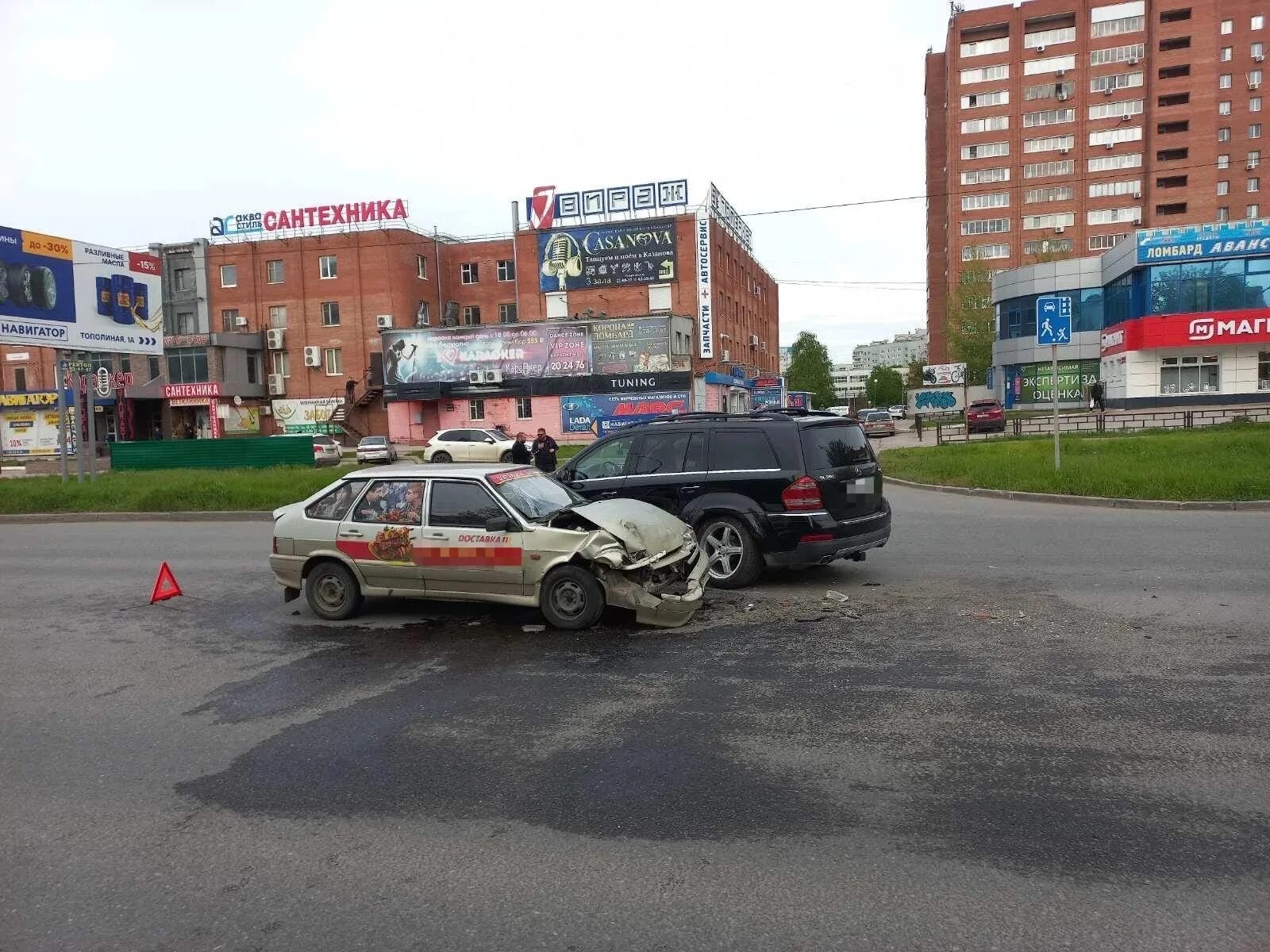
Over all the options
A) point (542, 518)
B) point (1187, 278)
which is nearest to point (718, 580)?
point (542, 518)

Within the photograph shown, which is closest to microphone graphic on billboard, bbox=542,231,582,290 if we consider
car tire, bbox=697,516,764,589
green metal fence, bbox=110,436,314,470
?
green metal fence, bbox=110,436,314,470

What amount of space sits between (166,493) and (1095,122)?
8292cm

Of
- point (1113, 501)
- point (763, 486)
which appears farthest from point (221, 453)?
point (1113, 501)

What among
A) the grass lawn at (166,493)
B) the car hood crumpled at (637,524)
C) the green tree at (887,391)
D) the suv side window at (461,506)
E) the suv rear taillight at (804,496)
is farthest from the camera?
the green tree at (887,391)

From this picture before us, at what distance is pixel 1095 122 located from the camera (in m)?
78.1

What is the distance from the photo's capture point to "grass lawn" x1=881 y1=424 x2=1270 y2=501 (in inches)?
607

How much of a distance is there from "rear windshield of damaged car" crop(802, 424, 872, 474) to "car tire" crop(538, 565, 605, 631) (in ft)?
9.01

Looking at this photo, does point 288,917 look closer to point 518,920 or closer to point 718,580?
point 518,920

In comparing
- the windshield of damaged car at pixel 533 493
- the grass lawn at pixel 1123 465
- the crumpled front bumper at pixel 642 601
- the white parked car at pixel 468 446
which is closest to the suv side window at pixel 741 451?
the windshield of damaged car at pixel 533 493

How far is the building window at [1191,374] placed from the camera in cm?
4306

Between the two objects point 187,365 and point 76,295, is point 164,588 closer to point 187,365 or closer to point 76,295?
point 76,295

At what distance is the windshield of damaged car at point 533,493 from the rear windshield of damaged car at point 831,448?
2.39m

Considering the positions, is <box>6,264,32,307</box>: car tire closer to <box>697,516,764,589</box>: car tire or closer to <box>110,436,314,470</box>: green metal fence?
<box>110,436,314,470</box>: green metal fence

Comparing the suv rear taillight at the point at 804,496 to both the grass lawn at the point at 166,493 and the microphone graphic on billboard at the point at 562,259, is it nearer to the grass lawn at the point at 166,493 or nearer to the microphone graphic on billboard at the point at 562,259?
the grass lawn at the point at 166,493
